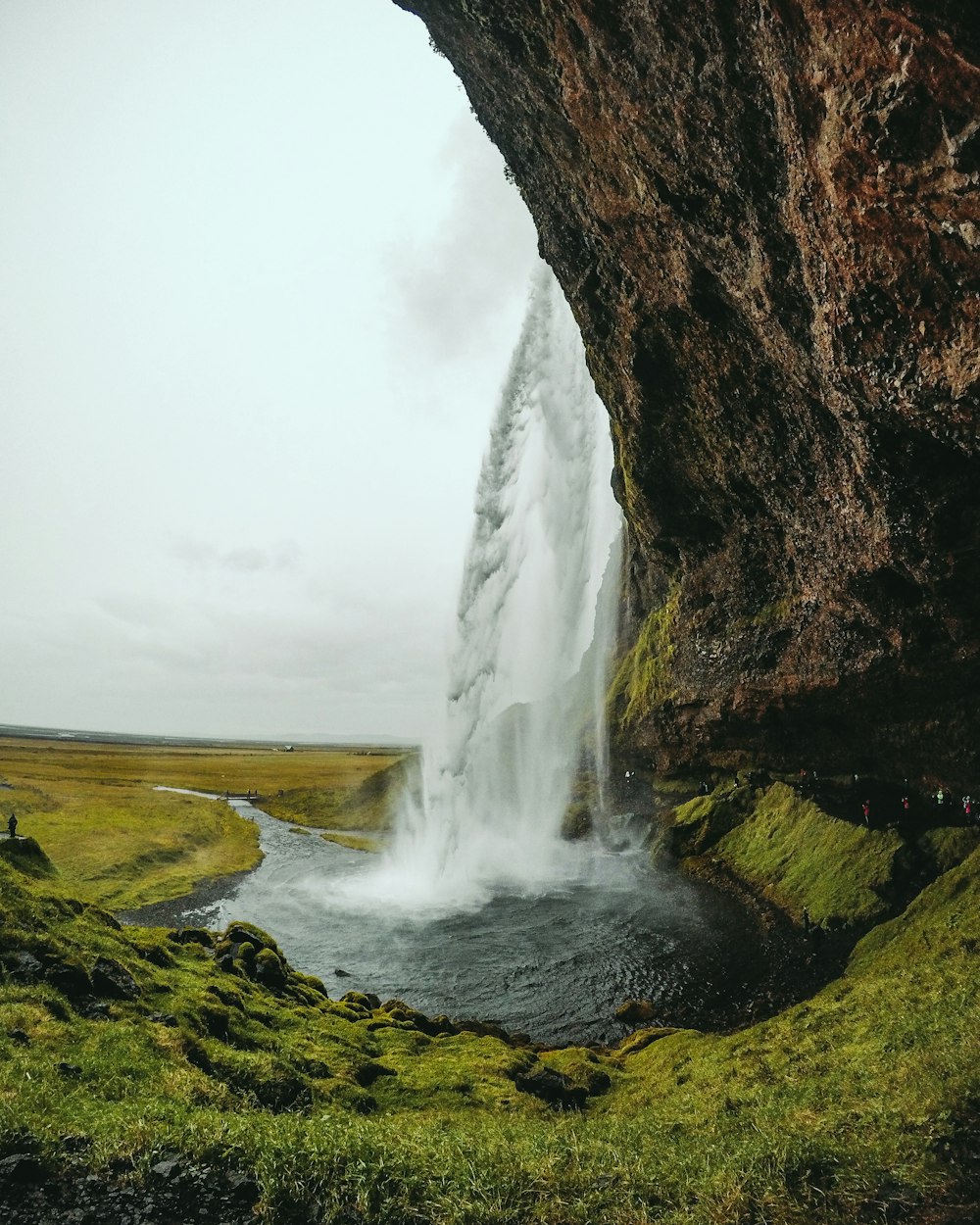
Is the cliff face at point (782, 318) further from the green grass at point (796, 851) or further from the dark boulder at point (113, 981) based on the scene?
the dark boulder at point (113, 981)

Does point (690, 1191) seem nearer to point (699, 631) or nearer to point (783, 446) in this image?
point (783, 446)

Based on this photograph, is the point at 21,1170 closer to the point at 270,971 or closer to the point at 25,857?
the point at 270,971

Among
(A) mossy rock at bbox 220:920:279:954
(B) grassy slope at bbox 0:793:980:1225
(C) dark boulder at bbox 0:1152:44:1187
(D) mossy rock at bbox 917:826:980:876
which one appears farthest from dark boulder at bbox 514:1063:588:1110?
(D) mossy rock at bbox 917:826:980:876

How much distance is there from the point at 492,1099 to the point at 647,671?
3660 cm

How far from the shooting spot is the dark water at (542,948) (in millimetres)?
25078

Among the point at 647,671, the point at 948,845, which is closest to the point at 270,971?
the point at 948,845

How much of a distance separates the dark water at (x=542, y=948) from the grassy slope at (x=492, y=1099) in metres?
4.95

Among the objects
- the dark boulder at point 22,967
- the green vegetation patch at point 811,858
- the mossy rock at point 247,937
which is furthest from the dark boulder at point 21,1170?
the green vegetation patch at point 811,858

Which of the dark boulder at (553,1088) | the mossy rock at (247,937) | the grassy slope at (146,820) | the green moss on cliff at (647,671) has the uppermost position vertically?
the green moss on cliff at (647,671)

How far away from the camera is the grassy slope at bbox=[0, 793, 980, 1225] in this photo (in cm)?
854

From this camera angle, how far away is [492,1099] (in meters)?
15.8

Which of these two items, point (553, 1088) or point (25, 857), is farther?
point (25, 857)

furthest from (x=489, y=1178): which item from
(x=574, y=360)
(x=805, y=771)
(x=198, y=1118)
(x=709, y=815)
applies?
(x=574, y=360)

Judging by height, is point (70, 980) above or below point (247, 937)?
above
